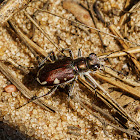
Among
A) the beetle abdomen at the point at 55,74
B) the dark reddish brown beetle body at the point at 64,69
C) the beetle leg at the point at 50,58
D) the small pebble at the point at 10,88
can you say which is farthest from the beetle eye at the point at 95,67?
the small pebble at the point at 10,88

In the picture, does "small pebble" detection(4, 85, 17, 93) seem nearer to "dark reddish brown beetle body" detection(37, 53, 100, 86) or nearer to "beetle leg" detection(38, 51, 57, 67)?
"dark reddish brown beetle body" detection(37, 53, 100, 86)

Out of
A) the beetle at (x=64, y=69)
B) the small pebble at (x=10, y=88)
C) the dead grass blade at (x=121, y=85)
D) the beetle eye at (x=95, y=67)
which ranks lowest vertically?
the dead grass blade at (x=121, y=85)

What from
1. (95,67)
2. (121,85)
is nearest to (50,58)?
(95,67)

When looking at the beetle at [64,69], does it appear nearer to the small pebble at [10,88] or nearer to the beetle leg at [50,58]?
the beetle leg at [50,58]

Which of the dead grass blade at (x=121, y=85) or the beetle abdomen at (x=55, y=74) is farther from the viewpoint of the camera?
the dead grass blade at (x=121, y=85)

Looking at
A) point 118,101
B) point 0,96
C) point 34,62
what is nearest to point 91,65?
point 118,101

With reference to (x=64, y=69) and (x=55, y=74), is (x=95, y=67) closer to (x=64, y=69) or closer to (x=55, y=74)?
(x=64, y=69)

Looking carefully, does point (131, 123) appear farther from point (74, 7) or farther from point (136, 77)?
point (74, 7)

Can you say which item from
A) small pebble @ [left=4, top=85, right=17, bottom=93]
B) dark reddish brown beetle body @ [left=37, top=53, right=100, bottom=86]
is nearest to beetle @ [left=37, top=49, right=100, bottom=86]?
dark reddish brown beetle body @ [left=37, top=53, right=100, bottom=86]
